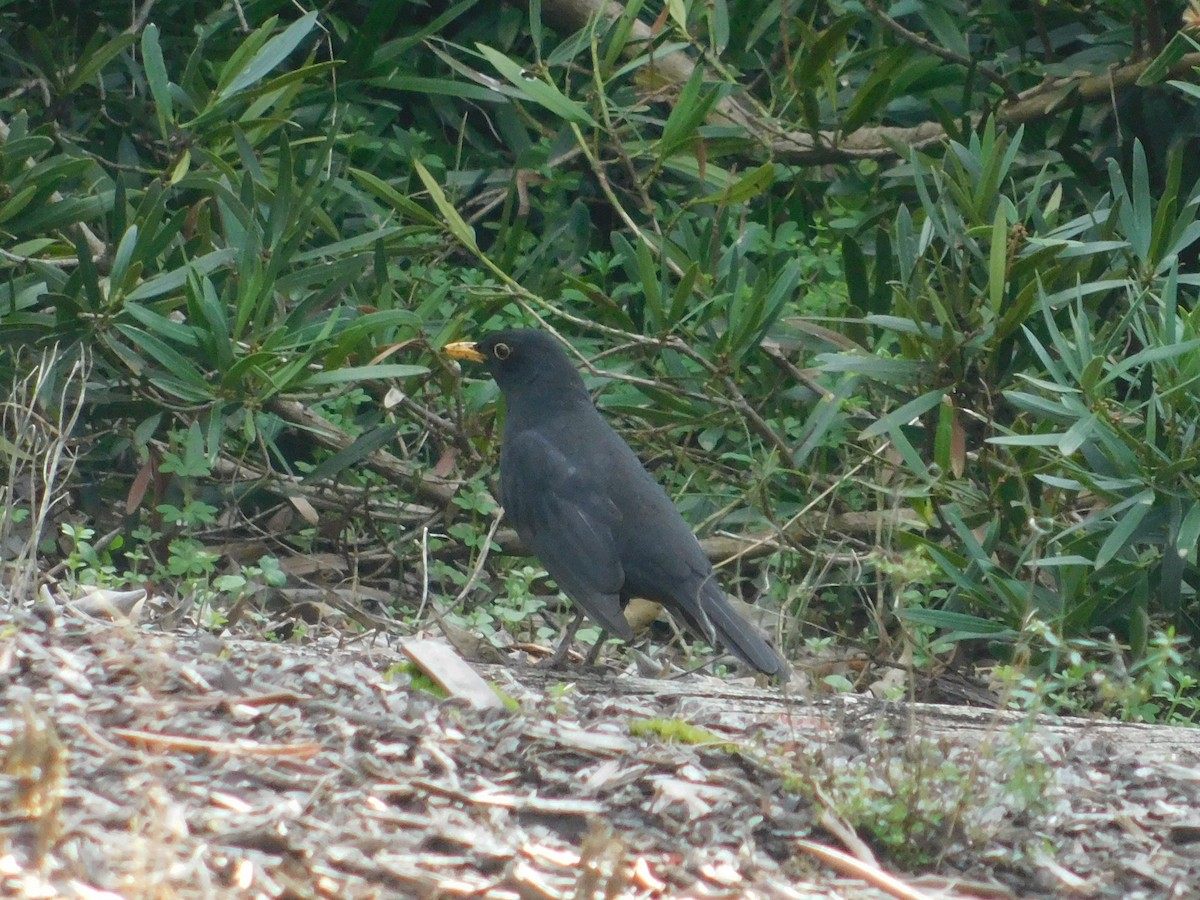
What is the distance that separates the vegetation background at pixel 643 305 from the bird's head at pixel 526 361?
16 cm

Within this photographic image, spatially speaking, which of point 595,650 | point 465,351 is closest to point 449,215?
point 465,351

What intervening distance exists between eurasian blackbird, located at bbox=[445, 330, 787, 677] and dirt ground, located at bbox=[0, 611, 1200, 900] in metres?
1.46

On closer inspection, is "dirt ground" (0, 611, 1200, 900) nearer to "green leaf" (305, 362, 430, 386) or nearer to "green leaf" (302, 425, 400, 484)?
"green leaf" (305, 362, 430, 386)

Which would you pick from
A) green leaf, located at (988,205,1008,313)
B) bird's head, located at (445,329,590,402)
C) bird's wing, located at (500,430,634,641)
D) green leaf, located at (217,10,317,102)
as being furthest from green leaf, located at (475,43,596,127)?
green leaf, located at (988,205,1008,313)

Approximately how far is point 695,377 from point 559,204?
1.51 m

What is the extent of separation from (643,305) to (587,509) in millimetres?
1636

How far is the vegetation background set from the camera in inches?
193

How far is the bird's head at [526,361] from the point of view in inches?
215

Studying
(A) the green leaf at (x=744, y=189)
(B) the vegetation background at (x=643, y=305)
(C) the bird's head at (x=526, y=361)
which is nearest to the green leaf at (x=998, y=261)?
(B) the vegetation background at (x=643, y=305)

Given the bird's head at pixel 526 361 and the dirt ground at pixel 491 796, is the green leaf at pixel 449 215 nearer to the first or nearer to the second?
the bird's head at pixel 526 361

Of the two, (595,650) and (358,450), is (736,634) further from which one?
(358,450)

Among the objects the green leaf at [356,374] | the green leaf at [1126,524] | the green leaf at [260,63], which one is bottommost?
the green leaf at [1126,524]

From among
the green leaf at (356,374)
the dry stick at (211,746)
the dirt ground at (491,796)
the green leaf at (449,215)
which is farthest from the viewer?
the green leaf at (449,215)

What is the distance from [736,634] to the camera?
4.59 meters
